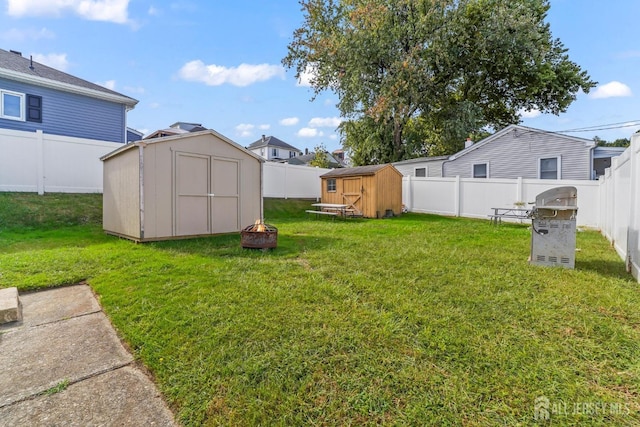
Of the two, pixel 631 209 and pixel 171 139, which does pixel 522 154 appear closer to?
pixel 631 209

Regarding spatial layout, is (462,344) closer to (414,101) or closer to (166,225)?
(166,225)

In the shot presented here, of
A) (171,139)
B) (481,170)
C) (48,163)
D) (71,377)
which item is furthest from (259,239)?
(481,170)

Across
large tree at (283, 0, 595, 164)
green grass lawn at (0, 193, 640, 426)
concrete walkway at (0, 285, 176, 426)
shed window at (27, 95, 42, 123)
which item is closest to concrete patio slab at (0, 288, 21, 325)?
concrete walkway at (0, 285, 176, 426)

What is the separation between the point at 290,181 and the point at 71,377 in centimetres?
1247

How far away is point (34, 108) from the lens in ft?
37.4

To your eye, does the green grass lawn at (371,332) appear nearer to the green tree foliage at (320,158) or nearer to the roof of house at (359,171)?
the roof of house at (359,171)

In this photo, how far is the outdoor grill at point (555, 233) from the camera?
4.16m

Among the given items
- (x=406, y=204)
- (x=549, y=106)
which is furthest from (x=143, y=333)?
(x=549, y=106)

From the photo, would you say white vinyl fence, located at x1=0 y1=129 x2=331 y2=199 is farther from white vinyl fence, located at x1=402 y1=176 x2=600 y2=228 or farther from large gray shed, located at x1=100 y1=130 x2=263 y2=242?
white vinyl fence, located at x1=402 y1=176 x2=600 y2=228

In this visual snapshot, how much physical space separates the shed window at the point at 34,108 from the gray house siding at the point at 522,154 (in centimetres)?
1758

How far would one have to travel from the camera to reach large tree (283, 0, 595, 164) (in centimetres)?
1580

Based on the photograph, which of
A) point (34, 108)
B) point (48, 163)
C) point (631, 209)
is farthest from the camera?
point (34, 108)

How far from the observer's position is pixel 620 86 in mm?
26703

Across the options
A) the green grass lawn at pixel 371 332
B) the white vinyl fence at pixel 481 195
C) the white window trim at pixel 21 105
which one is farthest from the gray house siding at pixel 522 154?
the white window trim at pixel 21 105
